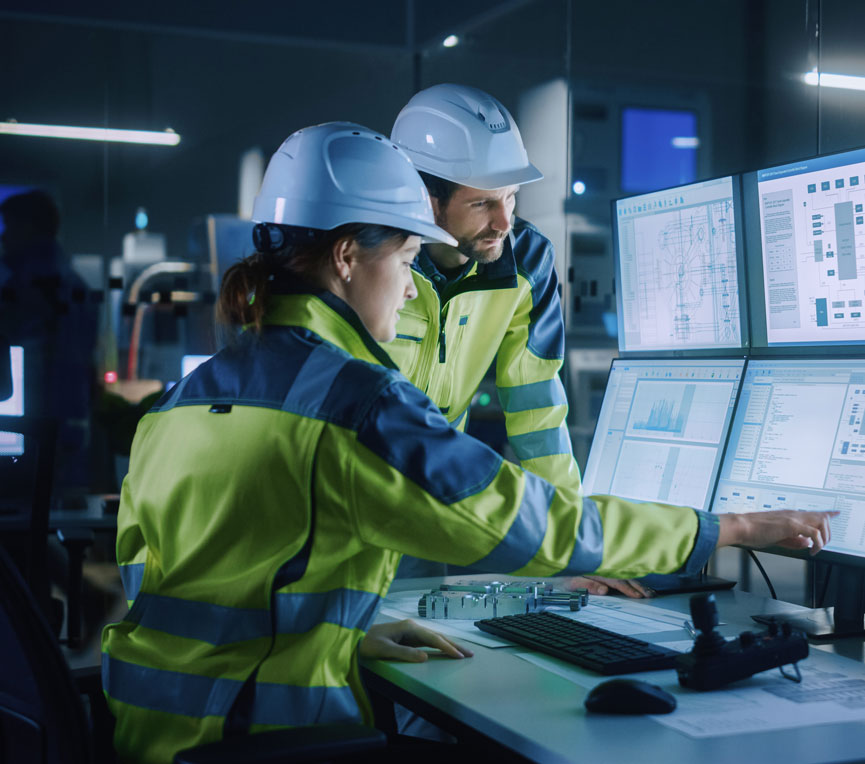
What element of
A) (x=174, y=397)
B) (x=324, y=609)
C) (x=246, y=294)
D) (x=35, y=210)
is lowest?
(x=324, y=609)

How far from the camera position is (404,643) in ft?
4.73

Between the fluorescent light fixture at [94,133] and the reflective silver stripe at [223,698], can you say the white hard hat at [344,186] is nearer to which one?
the reflective silver stripe at [223,698]

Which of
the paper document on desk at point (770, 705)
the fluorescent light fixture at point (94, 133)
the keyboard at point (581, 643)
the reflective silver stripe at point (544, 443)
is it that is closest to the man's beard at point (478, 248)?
the reflective silver stripe at point (544, 443)

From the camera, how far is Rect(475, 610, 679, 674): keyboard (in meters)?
1.33

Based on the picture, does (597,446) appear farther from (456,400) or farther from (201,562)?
(201,562)

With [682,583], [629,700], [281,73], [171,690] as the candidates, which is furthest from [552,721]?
[281,73]

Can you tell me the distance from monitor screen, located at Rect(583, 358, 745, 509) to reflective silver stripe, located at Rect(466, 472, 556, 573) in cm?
61

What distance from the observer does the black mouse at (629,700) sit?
3.77ft

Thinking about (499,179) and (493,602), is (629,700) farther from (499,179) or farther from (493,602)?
(499,179)

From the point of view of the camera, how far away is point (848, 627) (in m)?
1.56

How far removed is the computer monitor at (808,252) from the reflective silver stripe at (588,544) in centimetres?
57

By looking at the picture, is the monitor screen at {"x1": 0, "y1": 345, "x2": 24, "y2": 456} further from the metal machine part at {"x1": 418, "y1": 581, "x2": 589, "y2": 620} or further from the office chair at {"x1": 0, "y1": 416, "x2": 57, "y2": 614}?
the metal machine part at {"x1": 418, "y1": 581, "x2": 589, "y2": 620}

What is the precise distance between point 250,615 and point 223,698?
9 centimetres

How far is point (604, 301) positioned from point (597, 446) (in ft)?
7.69
